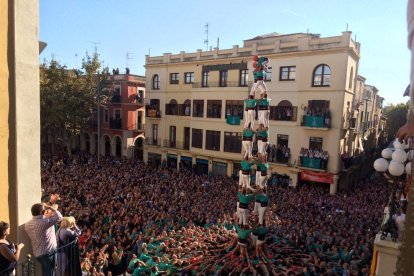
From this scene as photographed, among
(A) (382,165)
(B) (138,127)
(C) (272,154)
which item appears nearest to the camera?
(A) (382,165)

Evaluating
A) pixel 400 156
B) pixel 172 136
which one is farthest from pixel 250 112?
pixel 172 136

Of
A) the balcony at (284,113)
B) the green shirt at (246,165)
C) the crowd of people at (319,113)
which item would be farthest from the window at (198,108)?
the green shirt at (246,165)

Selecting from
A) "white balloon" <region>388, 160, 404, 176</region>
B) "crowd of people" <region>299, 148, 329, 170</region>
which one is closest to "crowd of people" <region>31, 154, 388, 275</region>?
"crowd of people" <region>299, 148, 329, 170</region>

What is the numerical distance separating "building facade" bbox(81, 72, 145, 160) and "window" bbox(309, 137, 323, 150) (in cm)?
1937

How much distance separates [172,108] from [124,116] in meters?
6.60

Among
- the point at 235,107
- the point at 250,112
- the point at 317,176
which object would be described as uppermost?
the point at 235,107

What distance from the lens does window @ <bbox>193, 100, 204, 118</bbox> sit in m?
28.7

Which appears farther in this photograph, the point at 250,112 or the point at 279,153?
the point at 279,153

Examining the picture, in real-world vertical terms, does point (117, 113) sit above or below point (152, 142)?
above

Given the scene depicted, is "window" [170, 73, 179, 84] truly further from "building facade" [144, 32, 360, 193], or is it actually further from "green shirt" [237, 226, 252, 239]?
"green shirt" [237, 226, 252, 239]

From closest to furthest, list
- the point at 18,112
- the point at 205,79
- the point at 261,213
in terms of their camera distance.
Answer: the point at 18,112, the point at 261,213, the point at 205,79

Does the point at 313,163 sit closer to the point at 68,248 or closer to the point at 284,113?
the point at 284,113

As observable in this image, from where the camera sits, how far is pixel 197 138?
28938 mm

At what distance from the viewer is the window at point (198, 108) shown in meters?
28.7
